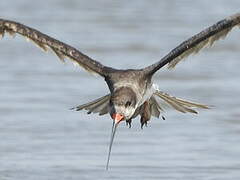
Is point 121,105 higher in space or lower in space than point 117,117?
higher

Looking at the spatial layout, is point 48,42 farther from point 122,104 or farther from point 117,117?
point 117,117

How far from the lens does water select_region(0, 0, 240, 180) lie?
1176 centimetres

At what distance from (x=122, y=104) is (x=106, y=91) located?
4366mm

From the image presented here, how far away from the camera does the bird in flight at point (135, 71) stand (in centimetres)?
1128

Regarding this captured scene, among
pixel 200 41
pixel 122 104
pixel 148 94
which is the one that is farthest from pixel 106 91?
pixel 122 104

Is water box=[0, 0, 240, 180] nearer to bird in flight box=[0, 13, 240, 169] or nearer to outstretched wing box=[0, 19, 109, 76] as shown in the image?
bird in flight box=[0, 13, 240, 169]

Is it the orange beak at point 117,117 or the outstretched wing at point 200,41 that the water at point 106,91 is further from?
the outstretched wing at point 200,41

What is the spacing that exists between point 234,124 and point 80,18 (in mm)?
7589

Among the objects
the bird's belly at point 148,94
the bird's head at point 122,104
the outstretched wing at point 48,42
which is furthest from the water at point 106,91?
the outstretched wing at point 48,42

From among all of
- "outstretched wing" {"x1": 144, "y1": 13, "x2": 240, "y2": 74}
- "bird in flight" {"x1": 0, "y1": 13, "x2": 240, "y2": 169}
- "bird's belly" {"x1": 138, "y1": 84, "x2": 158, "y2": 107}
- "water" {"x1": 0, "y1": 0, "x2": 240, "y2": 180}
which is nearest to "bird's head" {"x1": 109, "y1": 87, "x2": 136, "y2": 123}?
"bird in flight" {"x1": 0, "y1": 13, "x2": 240, "y2": 169}

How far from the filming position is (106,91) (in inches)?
593

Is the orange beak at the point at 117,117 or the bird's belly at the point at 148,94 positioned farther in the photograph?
the bird's belly at the point at 148,94

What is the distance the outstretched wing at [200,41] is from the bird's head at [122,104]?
0.59 m

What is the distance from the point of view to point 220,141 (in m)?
12.6
